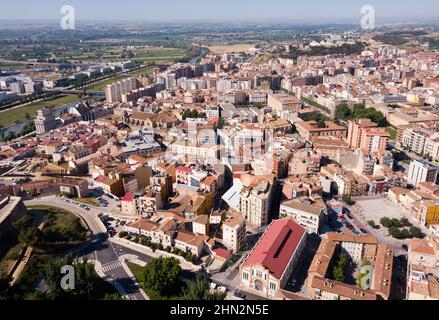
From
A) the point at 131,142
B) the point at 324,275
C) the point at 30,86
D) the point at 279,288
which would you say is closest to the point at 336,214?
the point at 324,275

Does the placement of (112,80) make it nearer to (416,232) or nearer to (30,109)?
(30,109)

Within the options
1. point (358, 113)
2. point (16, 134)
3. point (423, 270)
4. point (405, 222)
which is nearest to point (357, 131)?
point (358, 113)

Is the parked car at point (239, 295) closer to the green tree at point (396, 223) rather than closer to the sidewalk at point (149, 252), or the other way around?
the sidewalk at point (149, 252)

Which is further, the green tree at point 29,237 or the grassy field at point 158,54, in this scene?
the grassy field at point 158,54

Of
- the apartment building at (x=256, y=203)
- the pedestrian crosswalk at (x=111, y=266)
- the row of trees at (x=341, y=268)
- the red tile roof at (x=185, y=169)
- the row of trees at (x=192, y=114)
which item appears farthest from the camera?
the row of trees at (x=192, y=114)

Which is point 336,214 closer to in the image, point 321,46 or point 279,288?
point 279,288

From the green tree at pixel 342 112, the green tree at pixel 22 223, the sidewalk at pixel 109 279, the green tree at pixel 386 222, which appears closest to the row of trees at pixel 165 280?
the sidewalk at pixel 109 279
